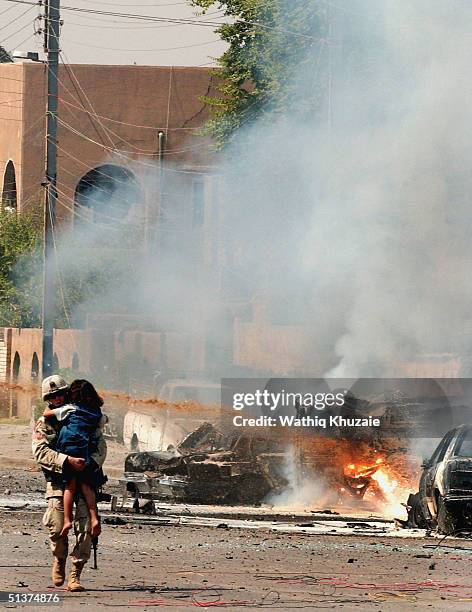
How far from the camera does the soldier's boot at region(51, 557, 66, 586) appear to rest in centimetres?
904

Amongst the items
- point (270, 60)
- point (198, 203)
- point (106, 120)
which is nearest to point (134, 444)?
point (270, 60)

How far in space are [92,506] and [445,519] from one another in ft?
17.1

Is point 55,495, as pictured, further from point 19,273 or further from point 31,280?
point 19,273

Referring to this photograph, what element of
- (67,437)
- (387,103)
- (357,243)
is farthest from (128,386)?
(67,437)

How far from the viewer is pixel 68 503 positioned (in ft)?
30.1

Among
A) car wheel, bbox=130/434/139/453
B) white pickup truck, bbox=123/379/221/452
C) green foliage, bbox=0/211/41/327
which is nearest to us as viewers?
white pickup truck, bbox=123/379/221/452

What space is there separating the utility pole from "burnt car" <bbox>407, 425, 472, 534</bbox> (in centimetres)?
1161

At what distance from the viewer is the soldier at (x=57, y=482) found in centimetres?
909

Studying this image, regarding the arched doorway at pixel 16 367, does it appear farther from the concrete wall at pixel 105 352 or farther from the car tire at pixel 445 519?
the car tire at pixel 445 519

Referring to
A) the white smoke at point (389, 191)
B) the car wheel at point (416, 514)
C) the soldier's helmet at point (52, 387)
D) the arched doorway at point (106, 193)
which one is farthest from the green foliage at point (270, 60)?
the soldier's helmet at point (52, 387)

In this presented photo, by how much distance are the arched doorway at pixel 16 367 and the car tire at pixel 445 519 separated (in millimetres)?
26543

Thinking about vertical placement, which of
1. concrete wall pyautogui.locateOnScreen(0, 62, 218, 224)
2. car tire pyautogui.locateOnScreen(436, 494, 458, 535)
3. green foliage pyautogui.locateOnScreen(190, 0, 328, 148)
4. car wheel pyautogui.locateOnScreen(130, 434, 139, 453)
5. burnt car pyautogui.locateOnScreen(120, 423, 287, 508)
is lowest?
car tire pyautogui.locateOnScreen(436, 494, 458, 535)

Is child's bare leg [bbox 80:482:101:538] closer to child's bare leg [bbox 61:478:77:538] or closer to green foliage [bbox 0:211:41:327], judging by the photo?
child's bare leg [bbox 61:478:77:538]

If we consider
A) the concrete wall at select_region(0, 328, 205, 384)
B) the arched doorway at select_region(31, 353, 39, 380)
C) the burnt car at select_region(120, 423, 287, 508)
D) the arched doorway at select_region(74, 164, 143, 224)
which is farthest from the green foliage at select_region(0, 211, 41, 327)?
the burnt car at select_region(120, 423, 287, 508)
